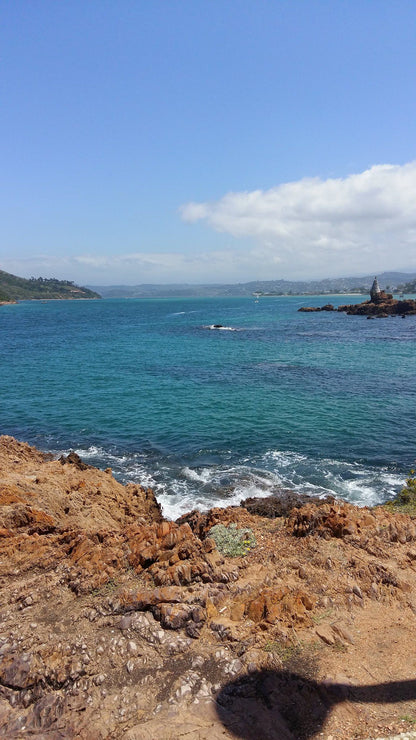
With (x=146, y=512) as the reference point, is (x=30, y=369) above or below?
above

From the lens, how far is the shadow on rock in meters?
6.48

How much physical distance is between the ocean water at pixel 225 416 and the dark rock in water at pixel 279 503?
1.13 metres

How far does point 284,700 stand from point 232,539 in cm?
503

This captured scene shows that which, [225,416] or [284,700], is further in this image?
[225,416]

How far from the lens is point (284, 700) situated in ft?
22.8

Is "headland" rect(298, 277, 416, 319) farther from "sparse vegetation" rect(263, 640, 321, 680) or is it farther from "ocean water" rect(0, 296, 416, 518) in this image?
"sparse vegetation" rect(263, 640, 321, 680)

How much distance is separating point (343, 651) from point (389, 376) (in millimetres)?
34279

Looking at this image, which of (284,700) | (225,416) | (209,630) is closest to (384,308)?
(225,416)

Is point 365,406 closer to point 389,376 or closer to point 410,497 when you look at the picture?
point 389,376

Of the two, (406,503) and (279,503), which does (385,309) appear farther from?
A: (279,503)

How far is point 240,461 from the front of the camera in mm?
21812

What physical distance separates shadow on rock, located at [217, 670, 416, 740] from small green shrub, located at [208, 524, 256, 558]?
389 cm

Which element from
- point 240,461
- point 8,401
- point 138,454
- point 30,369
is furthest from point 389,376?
point 30,369

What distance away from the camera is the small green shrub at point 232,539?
1126cm
